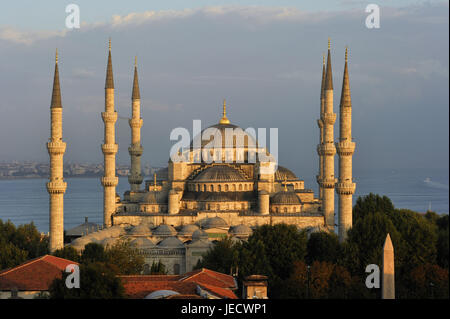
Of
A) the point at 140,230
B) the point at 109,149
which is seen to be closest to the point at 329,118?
the point at 140,230

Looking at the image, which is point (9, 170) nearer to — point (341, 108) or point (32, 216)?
point (32, 216)

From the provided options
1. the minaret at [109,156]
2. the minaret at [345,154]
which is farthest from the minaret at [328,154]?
the minaret at [109,156]

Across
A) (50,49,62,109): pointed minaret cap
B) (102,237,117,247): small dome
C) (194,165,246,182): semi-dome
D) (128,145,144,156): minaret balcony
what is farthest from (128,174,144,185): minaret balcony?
(50,49,62,109): pointed minaret cap

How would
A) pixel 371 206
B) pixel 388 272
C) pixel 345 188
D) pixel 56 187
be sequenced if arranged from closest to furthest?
pixel 388 272, pixel 56 187, pixel 345 188, pixel 371 206

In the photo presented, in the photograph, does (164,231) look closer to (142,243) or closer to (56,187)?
(142,243)

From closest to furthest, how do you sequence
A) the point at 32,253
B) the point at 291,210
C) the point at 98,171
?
the point at 32,253, the point at 291,210, the point at 98,171
